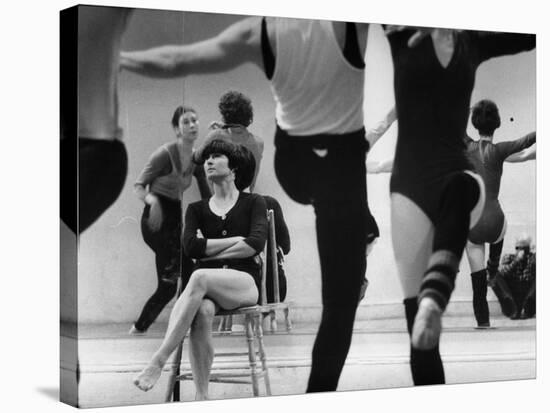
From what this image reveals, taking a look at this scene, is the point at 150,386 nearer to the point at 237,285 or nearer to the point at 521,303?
the point at 237,285

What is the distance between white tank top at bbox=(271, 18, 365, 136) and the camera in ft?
28.6

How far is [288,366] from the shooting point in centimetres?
871

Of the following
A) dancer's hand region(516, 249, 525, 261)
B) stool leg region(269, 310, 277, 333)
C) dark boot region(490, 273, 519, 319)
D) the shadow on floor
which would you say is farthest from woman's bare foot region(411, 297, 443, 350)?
the shadow on floor

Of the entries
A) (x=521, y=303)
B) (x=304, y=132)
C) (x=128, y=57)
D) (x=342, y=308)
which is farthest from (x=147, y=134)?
(x=521, y=303)

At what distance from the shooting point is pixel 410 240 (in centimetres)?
909

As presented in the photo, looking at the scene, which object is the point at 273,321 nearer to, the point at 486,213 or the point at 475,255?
the point at 475,255

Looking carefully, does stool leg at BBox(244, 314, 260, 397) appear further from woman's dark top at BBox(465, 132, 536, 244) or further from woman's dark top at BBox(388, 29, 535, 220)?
woman's dark top at BBox(465, 132, 536, 244)

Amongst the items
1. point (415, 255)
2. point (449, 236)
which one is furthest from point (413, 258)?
point (449, 236)

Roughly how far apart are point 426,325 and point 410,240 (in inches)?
23.8

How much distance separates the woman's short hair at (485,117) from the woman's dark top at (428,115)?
86mm

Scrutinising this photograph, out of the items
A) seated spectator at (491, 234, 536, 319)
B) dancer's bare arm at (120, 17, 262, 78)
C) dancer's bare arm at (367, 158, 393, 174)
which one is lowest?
seated spectator at (491, 234, 536, 319)

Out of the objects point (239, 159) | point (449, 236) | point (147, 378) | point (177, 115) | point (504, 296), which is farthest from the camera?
point (504, 296)

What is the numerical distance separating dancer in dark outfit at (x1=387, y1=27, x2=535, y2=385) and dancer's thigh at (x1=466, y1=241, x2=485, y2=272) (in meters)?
0.07

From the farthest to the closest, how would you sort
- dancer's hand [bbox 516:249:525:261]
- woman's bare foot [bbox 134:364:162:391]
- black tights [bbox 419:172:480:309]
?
dancer's hand [bbox 516:249:525:261] → black tights [bbox 419:172:480:309] → woman's bare foot [bbox 134:364:162:391]
